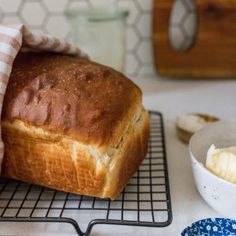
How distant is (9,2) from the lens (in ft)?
3.44

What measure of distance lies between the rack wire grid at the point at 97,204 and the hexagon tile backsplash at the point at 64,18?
0.49 m

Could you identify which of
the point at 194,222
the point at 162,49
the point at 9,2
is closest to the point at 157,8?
the point at 162,49

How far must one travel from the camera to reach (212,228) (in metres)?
0.52

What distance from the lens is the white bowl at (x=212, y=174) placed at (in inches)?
21.2

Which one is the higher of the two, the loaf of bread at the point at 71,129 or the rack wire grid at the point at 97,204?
A: the loaf of bread at the point at 71,129

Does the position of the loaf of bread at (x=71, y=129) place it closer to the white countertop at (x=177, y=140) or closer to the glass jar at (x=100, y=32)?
the white countertop at (x=177, y=140)

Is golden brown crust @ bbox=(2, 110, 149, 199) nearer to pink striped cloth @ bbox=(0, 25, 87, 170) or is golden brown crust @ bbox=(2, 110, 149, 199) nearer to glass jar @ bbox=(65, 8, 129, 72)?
pink striped cloth @ bbox=(0, 25, 87, 170)

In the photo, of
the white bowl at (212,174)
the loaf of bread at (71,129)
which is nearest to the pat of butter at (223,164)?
the white bowl at (212,174)

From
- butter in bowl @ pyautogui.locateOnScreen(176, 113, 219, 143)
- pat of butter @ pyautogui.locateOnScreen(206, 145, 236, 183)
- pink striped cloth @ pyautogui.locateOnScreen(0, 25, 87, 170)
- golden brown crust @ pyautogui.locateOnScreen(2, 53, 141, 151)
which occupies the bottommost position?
butter in bowl @ pyautogui.locateOnScreen(176, 113, 219, 143)

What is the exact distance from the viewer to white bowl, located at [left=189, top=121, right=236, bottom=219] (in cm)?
54

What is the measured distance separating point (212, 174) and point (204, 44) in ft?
1.86

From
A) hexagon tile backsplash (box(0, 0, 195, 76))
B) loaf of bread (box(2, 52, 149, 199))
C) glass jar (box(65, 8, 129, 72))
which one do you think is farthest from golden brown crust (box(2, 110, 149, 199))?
hexagon tile backsplash (box(0, 0, 195, 76))

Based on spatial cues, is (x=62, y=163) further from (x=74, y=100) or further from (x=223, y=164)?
(x=223, y=164)

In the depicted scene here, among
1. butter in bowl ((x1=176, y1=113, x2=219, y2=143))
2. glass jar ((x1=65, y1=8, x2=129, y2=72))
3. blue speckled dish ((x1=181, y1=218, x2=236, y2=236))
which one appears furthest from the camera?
Answer: glass jar ((x1=65, y1=8, x2=129, y2=72))
